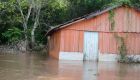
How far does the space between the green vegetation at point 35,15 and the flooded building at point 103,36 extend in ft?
23.2

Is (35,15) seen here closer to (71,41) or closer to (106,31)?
(71,41)

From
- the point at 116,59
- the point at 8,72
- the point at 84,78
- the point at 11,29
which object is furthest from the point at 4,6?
the point at 84,78

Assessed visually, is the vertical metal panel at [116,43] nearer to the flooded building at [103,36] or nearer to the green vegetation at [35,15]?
the flooded building at [103,36]

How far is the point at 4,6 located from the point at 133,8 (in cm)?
1451

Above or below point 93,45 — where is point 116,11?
above

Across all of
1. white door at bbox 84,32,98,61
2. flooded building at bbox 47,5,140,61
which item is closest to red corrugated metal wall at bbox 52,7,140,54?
flooded building at bbox 47,5,140,61

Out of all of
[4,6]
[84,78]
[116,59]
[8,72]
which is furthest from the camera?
[4,6]

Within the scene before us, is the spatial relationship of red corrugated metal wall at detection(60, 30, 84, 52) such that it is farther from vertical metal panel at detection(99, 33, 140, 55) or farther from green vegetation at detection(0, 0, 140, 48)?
green vegetation at detection(0, 0, 140, 48)

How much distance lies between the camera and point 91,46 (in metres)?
27.8

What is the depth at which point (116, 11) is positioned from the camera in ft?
91.8

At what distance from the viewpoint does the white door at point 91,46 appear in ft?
91.2

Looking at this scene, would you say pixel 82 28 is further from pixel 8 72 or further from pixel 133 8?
pixel 8 72

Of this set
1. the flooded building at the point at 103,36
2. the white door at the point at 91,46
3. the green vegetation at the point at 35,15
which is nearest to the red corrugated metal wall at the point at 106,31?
the flooded building at the point at 103,36

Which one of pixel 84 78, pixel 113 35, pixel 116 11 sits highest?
pixel 116 11
